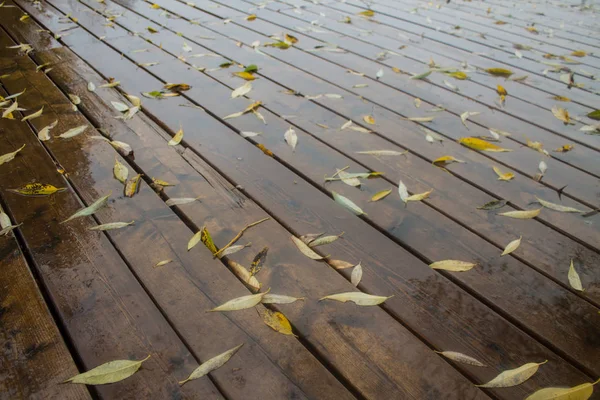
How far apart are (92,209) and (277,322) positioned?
64cm

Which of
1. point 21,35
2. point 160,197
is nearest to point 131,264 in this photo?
point 160,197

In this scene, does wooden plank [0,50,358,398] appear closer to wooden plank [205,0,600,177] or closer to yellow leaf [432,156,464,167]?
yellow leaf [432,156,464,167]

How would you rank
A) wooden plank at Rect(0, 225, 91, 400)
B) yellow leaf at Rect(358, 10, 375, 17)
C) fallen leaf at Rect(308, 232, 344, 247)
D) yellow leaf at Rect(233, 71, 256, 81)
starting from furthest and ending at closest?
yellow leaf at Rect(358, 10, 375, 17), yellow leaf at Rect(233, 71, 256, 81), fallen leaf at Rect(308, 232, 344, 247), wooden plank at Rect(0, 225, 91, 400)

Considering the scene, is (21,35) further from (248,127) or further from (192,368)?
(192,368)

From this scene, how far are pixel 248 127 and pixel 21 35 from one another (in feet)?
5.48

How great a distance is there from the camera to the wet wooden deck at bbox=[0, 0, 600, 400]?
858 millimetres

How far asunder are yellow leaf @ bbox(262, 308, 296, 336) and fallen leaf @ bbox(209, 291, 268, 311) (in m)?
0.03

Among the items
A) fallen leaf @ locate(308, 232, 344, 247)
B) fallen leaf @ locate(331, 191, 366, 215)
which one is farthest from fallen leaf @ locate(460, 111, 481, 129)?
fallen leaf @ locate(308, 232, 344, 247)

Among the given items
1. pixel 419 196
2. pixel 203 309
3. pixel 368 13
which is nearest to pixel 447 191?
pixel 419 196

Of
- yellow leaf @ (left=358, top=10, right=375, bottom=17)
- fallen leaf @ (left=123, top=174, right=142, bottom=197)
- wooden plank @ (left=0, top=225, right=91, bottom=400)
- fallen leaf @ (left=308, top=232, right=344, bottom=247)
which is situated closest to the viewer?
wooden plank @ (left=0, top=225, right=91, bottom=400)

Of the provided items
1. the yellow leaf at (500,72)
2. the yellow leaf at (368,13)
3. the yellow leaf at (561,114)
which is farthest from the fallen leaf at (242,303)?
the yellow leaf at (368,13)

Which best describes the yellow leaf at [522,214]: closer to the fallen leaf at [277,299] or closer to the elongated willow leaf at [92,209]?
the fallen leaf at [277,299]

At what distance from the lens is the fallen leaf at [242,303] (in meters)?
0.94

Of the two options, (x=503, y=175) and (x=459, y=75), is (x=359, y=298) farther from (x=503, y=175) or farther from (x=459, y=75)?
(x=459, y=75)
